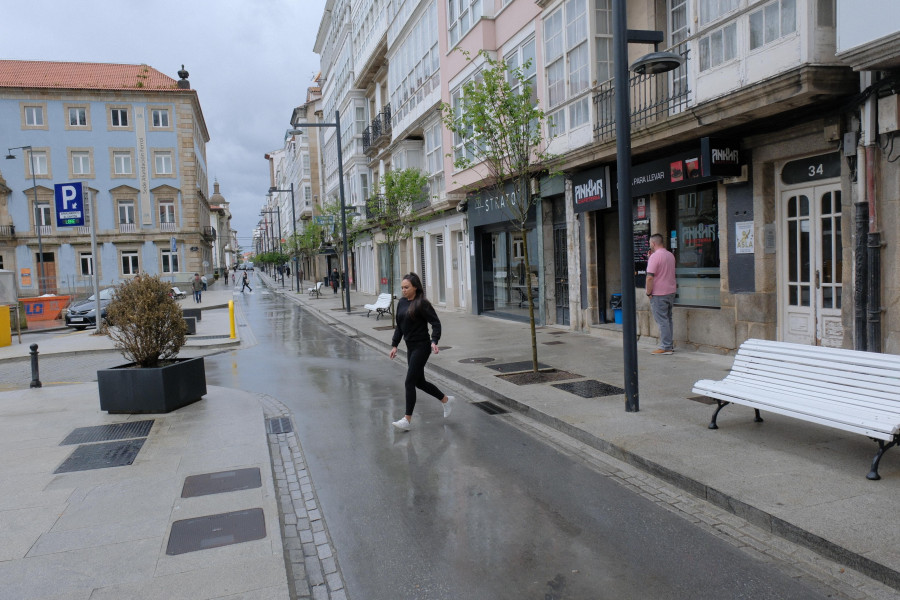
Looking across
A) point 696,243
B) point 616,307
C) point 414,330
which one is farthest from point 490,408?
point 616,307

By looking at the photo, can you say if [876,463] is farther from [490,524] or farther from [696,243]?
[696,243]

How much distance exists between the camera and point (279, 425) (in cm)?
760

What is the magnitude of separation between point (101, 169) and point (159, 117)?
570 centimetres

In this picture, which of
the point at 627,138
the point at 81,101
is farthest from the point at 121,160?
the point at 627,138

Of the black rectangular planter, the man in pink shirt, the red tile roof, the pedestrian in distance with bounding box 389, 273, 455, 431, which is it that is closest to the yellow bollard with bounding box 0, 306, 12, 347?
the black rectangular planter

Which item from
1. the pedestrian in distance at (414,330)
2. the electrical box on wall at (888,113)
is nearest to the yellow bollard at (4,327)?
the pedestrian in distance at (414,330)

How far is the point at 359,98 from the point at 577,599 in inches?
1398

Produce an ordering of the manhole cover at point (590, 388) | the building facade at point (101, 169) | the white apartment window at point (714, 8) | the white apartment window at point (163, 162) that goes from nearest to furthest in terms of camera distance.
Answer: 1. the manhole cover at point (590, 388)
2. the white apartment window at point (714, 8)
3. the building facade at point (101, 169)
4. the white apartment window at point (163, 162)

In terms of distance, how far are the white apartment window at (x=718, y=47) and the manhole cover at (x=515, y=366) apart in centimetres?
510

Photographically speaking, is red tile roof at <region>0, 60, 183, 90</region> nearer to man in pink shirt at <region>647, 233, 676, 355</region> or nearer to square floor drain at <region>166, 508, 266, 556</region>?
man in pink shirt at <region>647, 233, 676, 355</region>

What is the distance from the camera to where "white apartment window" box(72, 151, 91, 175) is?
4631cm

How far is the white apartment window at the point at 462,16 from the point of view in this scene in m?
17.6

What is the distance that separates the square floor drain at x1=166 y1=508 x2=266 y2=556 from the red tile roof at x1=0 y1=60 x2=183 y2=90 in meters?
50.7

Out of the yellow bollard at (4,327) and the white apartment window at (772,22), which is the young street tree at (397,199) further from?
the white apartment window at (772,22)
